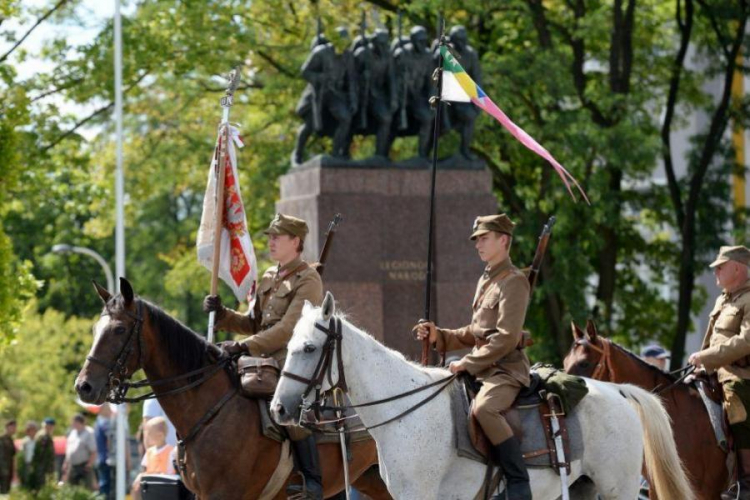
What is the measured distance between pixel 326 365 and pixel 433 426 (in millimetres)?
944

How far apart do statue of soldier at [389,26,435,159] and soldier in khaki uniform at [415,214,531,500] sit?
8806 millimetres

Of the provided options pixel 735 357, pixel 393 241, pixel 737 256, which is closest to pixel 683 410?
pixel 735 357

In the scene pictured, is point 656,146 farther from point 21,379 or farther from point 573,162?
point 21,379

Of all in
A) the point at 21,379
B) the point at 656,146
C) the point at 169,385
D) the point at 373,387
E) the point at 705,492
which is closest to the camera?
the point at 373,387

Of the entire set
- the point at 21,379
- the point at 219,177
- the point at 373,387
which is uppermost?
the point at 219,177

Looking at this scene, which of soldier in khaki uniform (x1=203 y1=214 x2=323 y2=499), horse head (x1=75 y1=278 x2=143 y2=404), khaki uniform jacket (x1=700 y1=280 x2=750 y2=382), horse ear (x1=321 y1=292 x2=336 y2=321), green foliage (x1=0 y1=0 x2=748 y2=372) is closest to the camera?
horse ear (x1=321 y1=292 x2=336 y2=321)

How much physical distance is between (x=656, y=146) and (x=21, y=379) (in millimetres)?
24232

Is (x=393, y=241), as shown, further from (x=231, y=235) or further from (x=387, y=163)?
(x=231, y=235)

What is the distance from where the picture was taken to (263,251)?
30719 mm

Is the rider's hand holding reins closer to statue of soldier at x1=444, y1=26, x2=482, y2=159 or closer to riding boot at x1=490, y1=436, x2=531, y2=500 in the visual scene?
riding boot at x1=490, y1=436, x2=531, y2=500

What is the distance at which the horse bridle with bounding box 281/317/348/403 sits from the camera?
30.2 feet

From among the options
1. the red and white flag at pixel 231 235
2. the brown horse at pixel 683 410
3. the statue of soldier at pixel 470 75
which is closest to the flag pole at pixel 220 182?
the red and white flag at pixel 231 235

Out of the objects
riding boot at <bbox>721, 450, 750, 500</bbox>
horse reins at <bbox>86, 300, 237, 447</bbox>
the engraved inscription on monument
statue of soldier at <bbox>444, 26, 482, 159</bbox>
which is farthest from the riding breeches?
statue of soldier at <bbox>444, 26, 482, 159</bbox>

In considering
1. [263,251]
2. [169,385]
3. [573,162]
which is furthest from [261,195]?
[169,385]
